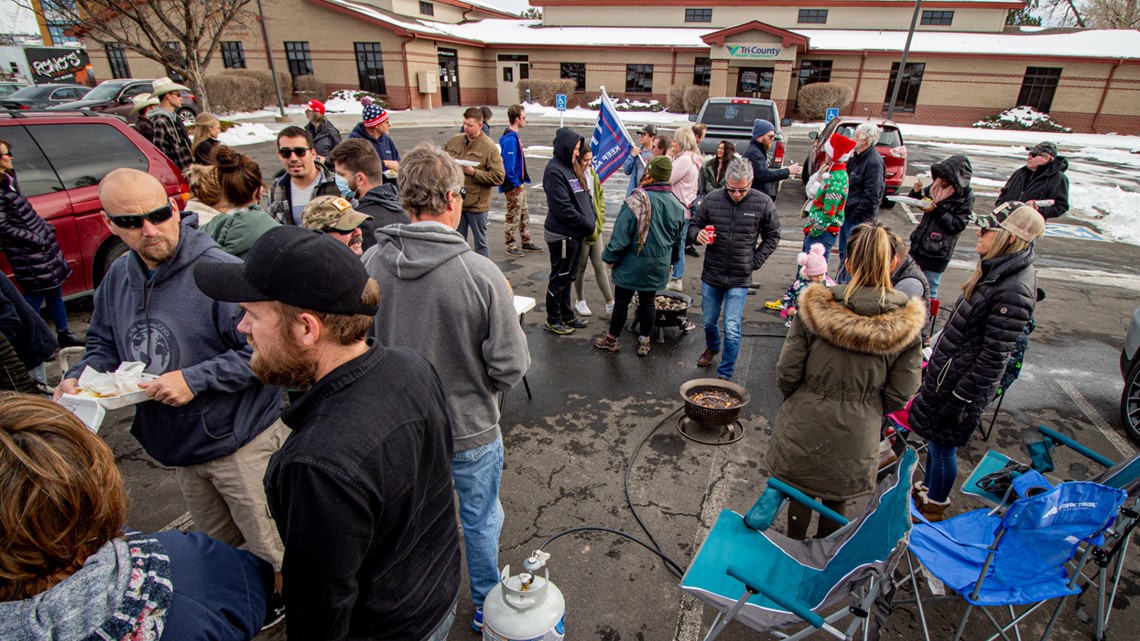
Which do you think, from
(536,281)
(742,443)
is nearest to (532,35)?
(536,281)

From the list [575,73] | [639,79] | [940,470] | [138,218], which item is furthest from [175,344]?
[575,73]

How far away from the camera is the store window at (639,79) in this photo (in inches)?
1405

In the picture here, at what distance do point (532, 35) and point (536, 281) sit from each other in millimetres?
35634

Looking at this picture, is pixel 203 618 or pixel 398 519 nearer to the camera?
pixel 203 618

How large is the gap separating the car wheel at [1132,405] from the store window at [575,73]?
119 feet

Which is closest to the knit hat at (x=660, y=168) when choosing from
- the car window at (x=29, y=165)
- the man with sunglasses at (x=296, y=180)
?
the man with sunglasses at (x=296, y=180)

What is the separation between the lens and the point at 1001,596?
7.88 ft

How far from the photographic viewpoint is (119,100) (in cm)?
1898

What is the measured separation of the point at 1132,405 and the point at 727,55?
3184 centimetres

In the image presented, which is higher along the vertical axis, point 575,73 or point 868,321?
point 575,73

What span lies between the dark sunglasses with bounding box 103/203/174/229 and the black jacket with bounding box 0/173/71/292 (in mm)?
3453

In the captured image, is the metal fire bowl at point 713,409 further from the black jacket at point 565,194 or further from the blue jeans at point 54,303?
the blue jeans at point 54,303

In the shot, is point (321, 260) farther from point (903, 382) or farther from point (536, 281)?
point (536, 281)

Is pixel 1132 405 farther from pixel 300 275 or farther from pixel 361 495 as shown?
pixel 300 275
